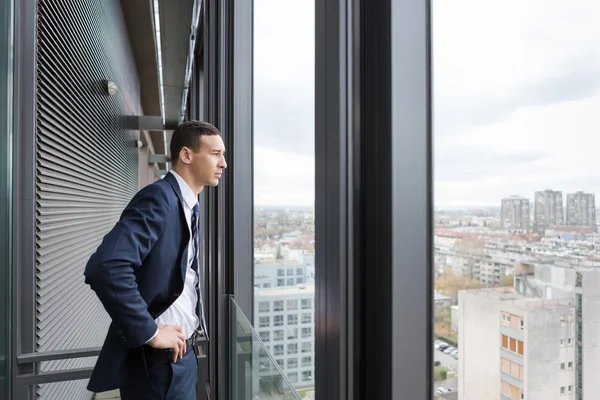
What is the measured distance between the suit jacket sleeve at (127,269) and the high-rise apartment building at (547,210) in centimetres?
99

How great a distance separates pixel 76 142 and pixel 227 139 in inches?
30.5

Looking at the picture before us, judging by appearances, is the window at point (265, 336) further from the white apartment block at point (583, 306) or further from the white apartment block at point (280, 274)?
the white apartment block at point (583, 306)

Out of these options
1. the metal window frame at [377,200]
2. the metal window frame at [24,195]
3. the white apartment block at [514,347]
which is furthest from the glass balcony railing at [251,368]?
the metal window frame at [24,195]

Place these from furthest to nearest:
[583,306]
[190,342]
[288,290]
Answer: [190,342] < [288,290] < [583,306]

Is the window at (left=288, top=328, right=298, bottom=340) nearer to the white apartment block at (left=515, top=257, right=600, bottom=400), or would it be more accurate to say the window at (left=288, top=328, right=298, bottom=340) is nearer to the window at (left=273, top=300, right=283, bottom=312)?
the window at (left=273, top=300, right=283, bottom=312)

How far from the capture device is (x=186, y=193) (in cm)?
140

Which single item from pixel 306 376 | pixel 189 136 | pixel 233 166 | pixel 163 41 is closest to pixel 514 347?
pixel 306 376

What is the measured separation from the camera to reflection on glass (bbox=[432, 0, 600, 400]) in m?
0.40

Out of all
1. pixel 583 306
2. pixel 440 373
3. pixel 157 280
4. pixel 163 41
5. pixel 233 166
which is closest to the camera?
pixel 583 306

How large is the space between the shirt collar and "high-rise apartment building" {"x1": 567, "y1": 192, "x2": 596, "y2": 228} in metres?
1.18

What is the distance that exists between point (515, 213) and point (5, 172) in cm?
164

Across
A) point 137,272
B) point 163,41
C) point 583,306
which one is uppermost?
point 163,41

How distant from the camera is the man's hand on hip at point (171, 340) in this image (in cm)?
122

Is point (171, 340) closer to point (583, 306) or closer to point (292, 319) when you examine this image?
point (292, 319)
